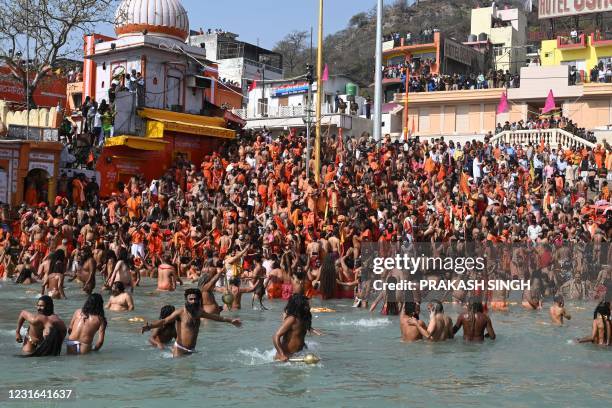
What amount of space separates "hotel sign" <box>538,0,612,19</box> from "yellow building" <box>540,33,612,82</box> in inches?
61.0

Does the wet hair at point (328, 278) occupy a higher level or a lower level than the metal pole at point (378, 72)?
lower

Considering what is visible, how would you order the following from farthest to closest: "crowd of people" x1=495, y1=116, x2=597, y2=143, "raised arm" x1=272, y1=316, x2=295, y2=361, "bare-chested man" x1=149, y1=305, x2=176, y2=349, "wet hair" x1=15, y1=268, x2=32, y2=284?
"crowd of people" x1=495, y1=116, x2=597, y2=143, "wet hair" x1=15, y1=268, x2=32, y2=284, "bare-chested man" x1=149, y1=305, x2=176, y2=349, "raised arm" x1=272, y1=316, x2=295, y2=361

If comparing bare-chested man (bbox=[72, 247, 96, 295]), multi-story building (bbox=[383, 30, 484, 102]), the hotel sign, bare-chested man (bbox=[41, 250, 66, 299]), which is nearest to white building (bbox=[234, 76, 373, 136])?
multi-story building (bbox=[383, 30, 484, 102])

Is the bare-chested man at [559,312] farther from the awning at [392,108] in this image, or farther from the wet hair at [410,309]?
the awning at [392,108]

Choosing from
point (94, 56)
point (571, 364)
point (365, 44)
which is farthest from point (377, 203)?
point (365, 44)

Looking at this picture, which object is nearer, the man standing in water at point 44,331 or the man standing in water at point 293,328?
the man standing in water at point 293,328

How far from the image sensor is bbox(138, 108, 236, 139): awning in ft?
103

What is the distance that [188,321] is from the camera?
11109 millimetres

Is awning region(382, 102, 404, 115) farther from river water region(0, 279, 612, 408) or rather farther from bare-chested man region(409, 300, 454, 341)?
bare-chested man region(409, 300, 454, 341)

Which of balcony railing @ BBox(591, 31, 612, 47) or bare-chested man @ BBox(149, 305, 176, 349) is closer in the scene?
bare-chested man @ BBox(149, 305, 176, 349)

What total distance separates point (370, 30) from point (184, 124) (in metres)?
55.2

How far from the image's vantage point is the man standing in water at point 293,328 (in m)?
10.7

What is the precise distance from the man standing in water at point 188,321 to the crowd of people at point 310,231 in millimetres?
22

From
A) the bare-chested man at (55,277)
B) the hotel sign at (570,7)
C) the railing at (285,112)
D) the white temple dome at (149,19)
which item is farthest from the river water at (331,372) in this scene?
the hotel sign at (570,7)
